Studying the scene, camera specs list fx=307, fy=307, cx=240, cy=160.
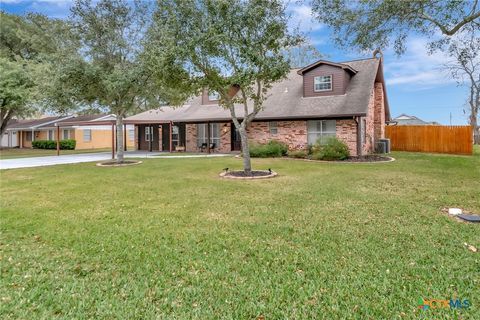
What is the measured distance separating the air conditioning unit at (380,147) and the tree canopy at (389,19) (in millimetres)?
9856

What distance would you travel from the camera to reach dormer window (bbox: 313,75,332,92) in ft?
59.7

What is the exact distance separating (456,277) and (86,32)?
16.1 metres

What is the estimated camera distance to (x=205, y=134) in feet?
74.1

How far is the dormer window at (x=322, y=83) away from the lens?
59.7 ft

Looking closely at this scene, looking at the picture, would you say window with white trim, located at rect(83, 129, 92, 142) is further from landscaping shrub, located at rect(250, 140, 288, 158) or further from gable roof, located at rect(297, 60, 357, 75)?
gable roof, located at rect(297, 60, 357, 75)

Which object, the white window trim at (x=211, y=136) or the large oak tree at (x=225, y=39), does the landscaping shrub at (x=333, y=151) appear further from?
the white window trim at (x=211, y=136)

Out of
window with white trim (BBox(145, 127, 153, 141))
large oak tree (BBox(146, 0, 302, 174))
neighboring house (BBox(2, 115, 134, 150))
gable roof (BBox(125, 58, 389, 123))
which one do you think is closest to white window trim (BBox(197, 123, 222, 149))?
gable roof (BBox(125, 58, 389, 123))

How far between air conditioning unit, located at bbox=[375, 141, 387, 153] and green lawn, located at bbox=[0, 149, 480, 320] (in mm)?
11356

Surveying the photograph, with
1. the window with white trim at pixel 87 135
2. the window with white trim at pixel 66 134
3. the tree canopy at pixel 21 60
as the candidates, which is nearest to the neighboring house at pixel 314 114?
the tree canopy at pixel 21 60

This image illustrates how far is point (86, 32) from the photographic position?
46.6ft

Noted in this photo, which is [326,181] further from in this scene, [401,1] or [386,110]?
[386,110]

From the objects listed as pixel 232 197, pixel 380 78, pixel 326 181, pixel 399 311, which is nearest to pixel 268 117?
pixel 380 78

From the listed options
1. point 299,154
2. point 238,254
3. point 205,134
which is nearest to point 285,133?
point 299,154

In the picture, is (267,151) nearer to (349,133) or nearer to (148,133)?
(349,133)
